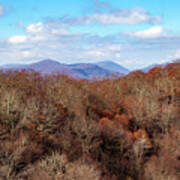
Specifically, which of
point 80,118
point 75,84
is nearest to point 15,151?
point 80,118

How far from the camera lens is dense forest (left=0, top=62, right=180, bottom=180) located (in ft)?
108

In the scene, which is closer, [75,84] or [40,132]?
[40,132]

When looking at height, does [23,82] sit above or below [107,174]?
above

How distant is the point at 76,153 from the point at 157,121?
1934 centimetres

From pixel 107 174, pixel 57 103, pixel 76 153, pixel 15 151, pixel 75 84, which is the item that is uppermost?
pixel 75 84

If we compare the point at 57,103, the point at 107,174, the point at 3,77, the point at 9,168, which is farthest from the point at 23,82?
the point at 107,174

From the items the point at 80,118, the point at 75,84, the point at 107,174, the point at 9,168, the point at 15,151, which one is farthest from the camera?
the point at 75,84

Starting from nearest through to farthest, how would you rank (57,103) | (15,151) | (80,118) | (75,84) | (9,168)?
(9,168)
(15,151)
(80,118)
(57,103)
(75,84)

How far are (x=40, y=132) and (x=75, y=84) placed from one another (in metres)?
13.9

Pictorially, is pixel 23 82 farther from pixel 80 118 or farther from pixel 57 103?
pixel 80 118

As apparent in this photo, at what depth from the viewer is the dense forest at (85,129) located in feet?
108

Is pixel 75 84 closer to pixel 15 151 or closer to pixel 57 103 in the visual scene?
pixel 57 103

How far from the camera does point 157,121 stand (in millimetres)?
49188

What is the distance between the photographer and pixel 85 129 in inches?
1634
